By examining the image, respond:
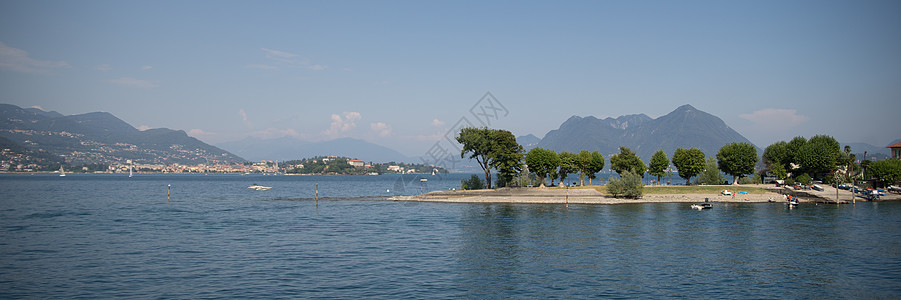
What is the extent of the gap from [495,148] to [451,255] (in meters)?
65.5

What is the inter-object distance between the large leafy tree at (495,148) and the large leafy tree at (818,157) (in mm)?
60309

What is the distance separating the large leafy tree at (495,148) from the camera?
105m

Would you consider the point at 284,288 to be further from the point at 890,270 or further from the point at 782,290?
the point at 890,270

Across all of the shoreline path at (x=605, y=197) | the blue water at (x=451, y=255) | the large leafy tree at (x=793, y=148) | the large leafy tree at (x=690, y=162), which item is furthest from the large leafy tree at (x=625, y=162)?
the blue water at (x=451, y=255)

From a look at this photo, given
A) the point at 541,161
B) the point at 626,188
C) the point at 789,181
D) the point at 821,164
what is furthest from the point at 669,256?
the point at 821,164

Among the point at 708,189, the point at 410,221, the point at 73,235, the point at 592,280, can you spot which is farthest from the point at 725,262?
the point at 708,189

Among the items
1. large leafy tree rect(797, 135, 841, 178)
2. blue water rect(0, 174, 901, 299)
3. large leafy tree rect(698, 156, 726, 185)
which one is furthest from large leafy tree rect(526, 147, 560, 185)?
large leafy tree rect(797, 135, 841, 178)

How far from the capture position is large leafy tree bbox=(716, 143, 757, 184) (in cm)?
11600

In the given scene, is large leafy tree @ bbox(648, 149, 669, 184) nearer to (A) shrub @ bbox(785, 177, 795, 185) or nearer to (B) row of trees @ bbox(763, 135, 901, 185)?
(B) row of trees @ bbox(763, 135, 901, 185)

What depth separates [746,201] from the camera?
94.4 metres

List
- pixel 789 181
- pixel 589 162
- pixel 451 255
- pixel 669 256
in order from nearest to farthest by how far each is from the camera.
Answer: pixel 669 256, pixel 451 255, pixel 789 181, pixel 589 162

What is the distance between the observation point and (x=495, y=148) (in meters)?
105

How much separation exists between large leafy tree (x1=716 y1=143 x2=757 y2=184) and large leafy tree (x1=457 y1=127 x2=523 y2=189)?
4654 centimetres

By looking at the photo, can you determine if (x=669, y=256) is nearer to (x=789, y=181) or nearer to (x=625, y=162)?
(x=625, y=162)
